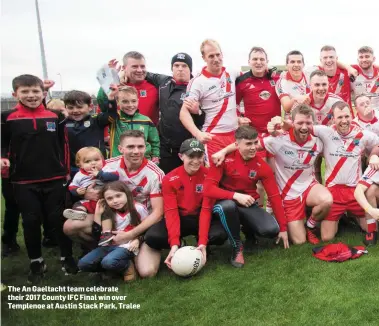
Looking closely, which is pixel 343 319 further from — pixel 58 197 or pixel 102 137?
pixel 102 137

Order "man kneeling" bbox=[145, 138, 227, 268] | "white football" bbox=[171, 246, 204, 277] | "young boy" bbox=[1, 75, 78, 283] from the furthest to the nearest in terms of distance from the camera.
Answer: "man kneeling" bbox=[145, 138, 227, 268] → "young boy" bbox=[1, 75, 78, 283] → "white football" bbox=[171, 246, 204, 277]

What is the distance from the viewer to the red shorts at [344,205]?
4.62m

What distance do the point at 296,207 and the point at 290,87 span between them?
65.8 inches

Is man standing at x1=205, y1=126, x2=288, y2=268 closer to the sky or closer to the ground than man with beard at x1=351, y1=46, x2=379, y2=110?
closer to the ground

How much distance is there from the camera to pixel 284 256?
4.14m

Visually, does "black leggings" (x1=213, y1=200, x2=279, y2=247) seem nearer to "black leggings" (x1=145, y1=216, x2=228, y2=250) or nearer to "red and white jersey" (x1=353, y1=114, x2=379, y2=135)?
"black leggings" (x1=145, y1=216, x2=228, y2=250)

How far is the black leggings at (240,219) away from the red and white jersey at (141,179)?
2.12 feet

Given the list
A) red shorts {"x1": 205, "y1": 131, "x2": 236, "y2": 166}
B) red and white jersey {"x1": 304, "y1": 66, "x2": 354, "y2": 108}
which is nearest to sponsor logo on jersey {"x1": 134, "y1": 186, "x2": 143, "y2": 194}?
red shorts {"x1": 205, "y1": 131, "x2": 236, "y2": 166}

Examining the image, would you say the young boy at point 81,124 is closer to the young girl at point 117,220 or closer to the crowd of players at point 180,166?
the crowd of players at point 180,166

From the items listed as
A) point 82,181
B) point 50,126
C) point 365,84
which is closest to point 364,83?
point 365,84

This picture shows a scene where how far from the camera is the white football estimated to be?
373 cm

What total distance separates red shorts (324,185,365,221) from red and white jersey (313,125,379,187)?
96 mm

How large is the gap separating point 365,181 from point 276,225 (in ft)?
3.64

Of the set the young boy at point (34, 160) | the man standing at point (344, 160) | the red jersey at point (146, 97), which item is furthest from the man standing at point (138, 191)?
the man standing at point (344, 160)
